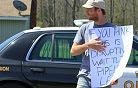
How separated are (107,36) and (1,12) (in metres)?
23.8

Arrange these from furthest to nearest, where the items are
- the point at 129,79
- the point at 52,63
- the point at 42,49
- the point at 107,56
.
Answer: the point at 42,49
the point at 52,63
the point at 129,79
the point at 107,56

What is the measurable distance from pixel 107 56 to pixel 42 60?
171 centimetres

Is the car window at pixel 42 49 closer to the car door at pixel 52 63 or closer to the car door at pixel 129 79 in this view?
the car door at pixel 52 63

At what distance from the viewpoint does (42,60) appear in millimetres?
5289

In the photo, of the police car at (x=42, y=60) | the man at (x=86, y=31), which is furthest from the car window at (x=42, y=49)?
the man at (x=86, y=31)

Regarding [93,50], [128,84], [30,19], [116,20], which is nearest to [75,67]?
[128,84]

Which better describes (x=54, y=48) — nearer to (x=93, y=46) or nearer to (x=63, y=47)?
(x=63, y=47)

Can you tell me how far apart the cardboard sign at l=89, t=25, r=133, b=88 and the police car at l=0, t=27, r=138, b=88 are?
1248 millimetres

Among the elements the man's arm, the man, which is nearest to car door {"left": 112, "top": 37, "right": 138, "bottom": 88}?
the man

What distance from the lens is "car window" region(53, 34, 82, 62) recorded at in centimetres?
525

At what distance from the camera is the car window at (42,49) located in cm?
530

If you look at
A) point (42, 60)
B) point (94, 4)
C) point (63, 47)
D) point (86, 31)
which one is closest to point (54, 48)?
point (63, 47)

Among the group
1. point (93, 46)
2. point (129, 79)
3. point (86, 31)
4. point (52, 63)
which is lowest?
point (129, 79)

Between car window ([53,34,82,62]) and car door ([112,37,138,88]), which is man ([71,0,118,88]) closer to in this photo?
car door ([112,37,138,88])
